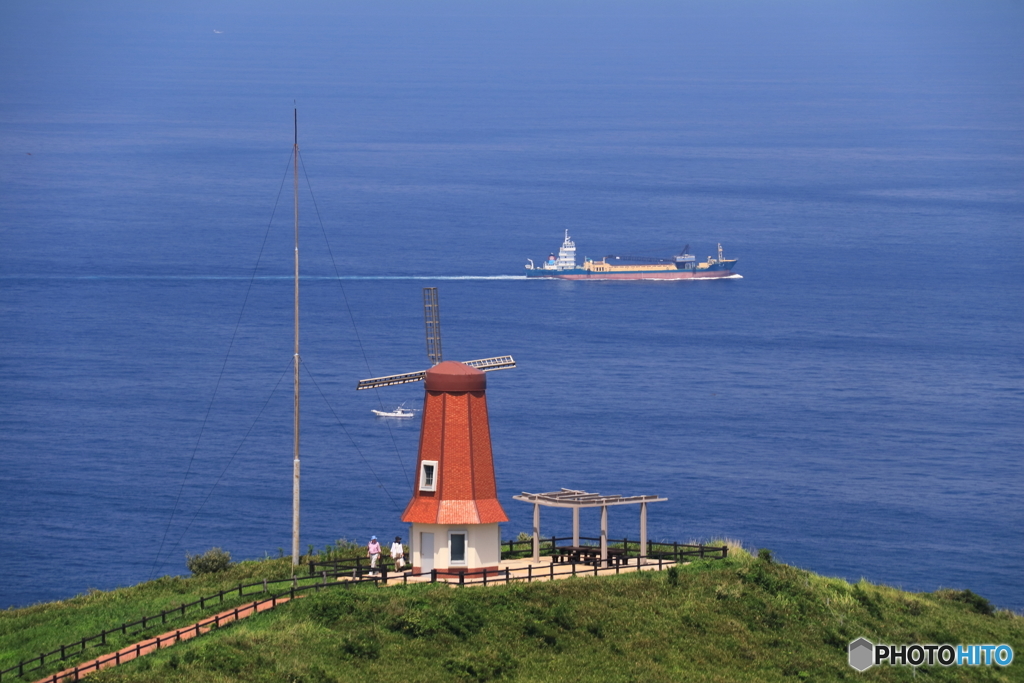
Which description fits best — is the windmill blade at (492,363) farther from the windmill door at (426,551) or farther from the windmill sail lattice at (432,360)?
the windmill door at (426,551)

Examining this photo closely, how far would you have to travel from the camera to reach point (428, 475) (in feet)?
147

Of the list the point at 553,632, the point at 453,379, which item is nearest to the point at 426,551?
the point at 453,379

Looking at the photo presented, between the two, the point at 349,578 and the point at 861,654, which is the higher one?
the point at 349,578

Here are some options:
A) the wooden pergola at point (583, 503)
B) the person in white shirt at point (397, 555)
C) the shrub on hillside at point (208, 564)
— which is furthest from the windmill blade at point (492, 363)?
the shrub on hillside at point (208, 564)

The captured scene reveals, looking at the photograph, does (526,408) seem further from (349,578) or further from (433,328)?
(349,578)

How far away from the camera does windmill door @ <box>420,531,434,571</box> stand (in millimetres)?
44531

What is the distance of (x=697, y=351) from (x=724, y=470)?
44.8m

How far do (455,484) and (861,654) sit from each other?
1105 centimetres

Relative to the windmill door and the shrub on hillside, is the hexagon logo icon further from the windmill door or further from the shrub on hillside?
the shrub on hillside

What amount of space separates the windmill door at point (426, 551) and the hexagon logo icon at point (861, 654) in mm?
10874

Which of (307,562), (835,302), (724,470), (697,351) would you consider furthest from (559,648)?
(835,302)

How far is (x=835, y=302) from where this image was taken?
580 ft

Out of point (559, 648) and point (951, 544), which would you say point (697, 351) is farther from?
point (559, 648)

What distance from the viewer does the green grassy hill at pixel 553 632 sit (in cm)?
3700
